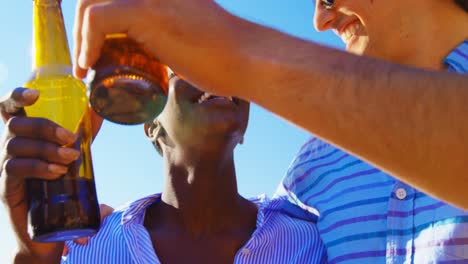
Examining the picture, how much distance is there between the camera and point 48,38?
2.19 metres

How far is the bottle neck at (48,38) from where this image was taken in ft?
7.18

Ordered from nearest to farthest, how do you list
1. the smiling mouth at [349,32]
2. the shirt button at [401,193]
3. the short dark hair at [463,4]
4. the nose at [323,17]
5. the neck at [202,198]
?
the shirt button at [401,193], the short dark hair at [463,4], the smiling mouth at [349,32], the nose at [323,17], the neck at [202,198]

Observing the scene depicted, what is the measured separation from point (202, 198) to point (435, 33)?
1.40m

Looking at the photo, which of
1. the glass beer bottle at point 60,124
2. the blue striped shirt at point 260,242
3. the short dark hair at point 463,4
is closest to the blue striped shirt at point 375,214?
the blue striped shirt at point 260,242

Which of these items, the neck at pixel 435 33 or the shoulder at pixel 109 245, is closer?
the neck at pixel 435 33

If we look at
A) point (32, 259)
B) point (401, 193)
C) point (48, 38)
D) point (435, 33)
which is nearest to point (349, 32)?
point (435, 33)

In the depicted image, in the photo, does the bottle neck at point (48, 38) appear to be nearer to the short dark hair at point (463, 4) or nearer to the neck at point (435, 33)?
the neck at point (435, 33)

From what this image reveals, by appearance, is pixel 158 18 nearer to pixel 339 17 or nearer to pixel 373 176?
pixel 373 176

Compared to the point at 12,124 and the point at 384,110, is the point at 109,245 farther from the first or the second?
the point at 384,110

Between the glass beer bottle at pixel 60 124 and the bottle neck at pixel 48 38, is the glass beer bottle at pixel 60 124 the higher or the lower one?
the lower one

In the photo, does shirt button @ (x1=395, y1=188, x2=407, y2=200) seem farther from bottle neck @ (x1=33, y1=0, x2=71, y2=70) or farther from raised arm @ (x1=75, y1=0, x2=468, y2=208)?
bottle neck @ (x1=33, y1=0, x2=71, y2=70)

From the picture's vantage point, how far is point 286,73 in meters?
1.28

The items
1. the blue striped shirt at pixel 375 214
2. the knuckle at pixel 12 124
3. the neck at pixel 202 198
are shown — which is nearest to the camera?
the knuckle at pixel 12 124

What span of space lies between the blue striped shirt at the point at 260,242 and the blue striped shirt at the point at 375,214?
0.36 feet
